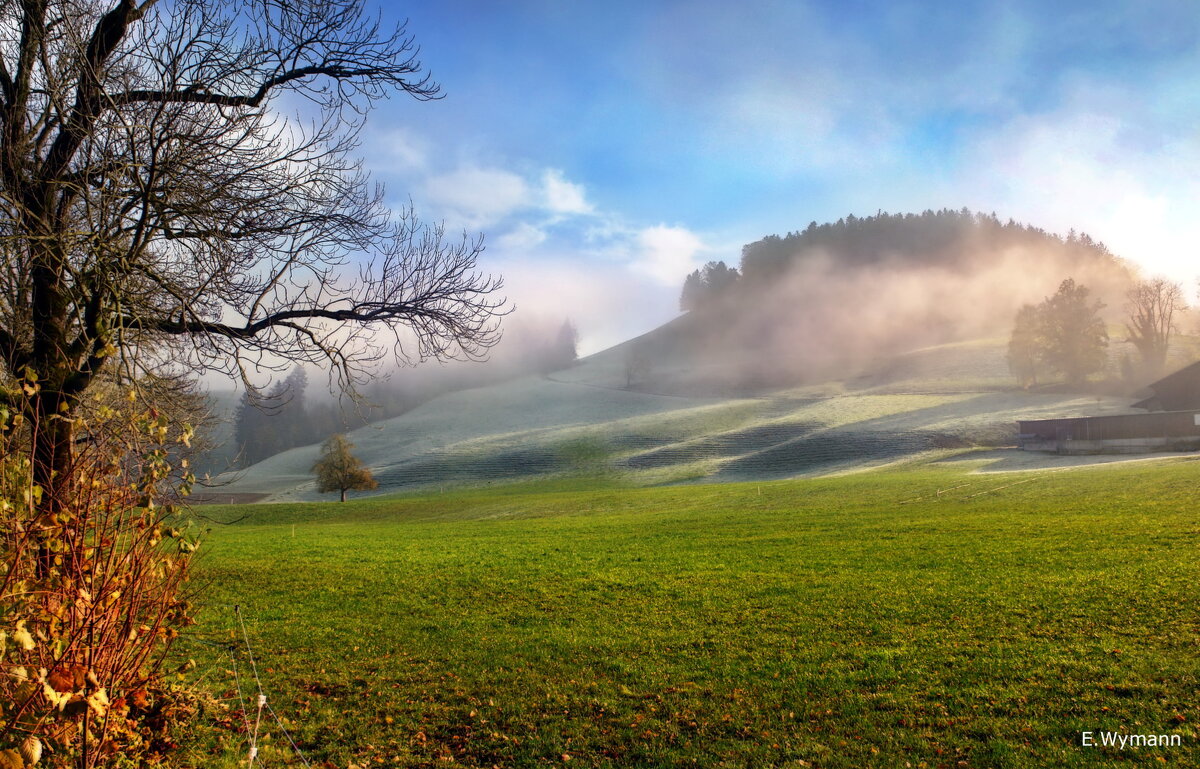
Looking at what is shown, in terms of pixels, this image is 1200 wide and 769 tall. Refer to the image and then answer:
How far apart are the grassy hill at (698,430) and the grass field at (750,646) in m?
34.1

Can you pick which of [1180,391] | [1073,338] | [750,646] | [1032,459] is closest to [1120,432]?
[1032,459]

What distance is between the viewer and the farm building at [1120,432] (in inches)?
1709

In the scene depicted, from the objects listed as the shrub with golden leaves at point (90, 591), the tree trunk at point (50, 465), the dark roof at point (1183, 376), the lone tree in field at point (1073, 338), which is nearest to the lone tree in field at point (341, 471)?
the tree trunk at point (50, 465)

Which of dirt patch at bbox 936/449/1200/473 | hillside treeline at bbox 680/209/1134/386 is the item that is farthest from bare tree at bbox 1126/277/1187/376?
dirt patch at bbox 936/449/1200/473

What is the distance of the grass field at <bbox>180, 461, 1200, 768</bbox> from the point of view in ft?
21.6

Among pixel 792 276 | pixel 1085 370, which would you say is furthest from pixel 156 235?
pixel 792 276

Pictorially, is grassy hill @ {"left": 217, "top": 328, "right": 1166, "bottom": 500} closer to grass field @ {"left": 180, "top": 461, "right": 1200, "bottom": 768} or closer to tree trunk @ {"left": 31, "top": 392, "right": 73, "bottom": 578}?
grass field @ {"left": 180, "top": 461, "right": 1200, "bottom": 768}

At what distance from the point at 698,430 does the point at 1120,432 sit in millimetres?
36787

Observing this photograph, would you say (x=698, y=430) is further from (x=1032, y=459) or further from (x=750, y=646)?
(x=750, y=646)

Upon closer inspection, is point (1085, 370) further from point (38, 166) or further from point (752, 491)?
point (38, 166)

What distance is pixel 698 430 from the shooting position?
72.0m

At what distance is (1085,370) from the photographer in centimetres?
8038

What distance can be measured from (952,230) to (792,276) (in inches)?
2089

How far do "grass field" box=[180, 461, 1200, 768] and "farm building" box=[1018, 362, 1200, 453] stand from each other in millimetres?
27821
